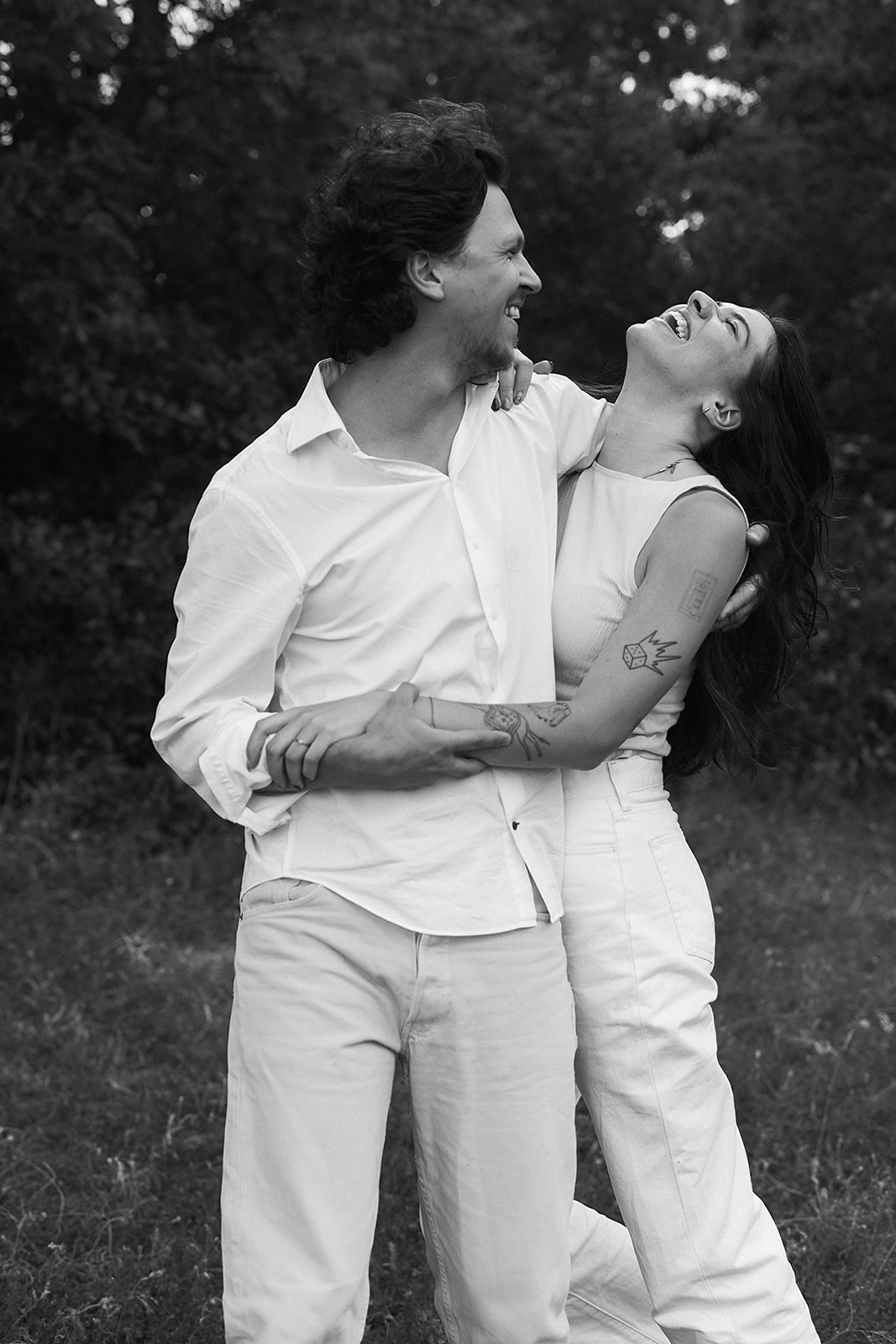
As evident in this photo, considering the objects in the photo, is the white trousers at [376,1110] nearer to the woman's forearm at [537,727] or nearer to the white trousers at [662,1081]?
the white trousers at [662,1081]

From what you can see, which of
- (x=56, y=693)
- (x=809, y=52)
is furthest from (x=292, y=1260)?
(x=809, y=52)

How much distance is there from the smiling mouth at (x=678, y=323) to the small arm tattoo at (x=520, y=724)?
85 centimetres

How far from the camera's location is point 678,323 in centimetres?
282

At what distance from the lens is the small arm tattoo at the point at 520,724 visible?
236cm

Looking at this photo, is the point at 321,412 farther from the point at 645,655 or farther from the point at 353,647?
the point at 645,655

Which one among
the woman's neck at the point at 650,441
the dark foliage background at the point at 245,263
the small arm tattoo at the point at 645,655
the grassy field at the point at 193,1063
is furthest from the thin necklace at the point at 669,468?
the dark foliage background at the point at 245,263

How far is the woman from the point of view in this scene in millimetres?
2479

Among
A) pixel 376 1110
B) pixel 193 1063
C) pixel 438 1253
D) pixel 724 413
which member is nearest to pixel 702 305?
pixel 724 413

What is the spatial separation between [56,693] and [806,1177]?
16.1ft

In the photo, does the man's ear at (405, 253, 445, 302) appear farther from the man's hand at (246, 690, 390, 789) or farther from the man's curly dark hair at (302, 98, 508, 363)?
the man's hand at (246, 690, 390, 789)

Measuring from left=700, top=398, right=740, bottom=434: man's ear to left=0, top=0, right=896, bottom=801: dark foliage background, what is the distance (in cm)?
513

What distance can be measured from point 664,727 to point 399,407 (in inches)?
30.5

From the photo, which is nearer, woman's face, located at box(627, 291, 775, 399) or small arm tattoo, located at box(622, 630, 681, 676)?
small arm tattoo, located at box(622, 630, 681, 676)

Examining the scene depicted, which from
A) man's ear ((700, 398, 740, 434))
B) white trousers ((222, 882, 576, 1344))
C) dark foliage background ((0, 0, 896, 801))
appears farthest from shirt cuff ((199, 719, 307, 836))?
dark foliage background ((0, 0, 896, 801))
